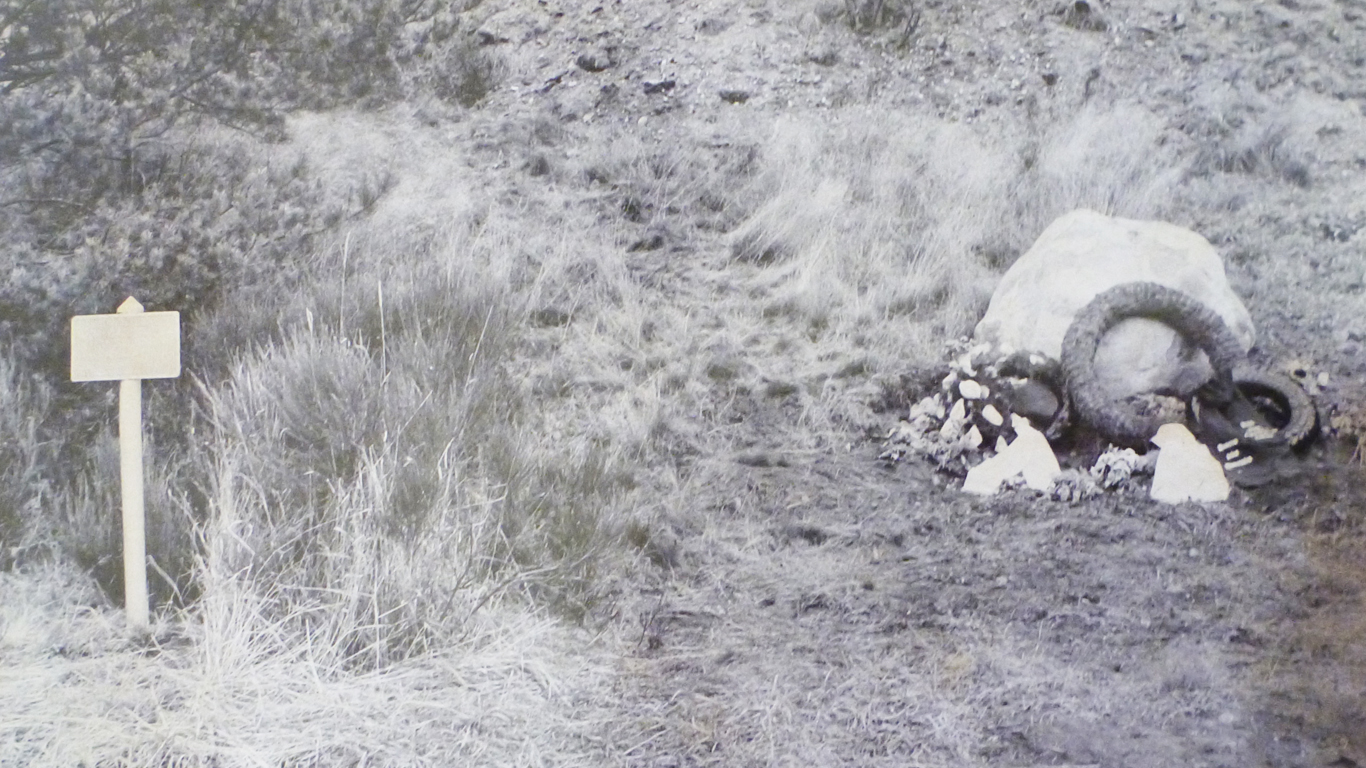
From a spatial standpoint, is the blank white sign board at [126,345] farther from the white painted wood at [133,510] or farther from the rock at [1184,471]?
the rock at [1184,471]

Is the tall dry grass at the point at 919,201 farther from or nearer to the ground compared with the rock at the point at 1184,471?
farther from the ground

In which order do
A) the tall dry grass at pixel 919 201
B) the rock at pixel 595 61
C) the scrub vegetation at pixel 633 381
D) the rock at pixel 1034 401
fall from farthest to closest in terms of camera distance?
the rock at pixel 595 61 → the tall dry grass at pixel 919 201 → the rock at pixel 1034 401 → the scrub vegetation at pixel 633 381

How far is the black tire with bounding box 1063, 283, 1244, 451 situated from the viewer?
2.07m

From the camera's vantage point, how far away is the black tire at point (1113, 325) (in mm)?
2074

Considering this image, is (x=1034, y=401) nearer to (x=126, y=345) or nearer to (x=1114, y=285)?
(x=1114, y=285)

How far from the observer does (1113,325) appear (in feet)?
6.99

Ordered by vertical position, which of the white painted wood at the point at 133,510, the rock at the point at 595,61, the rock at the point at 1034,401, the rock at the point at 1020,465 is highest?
the rock at the point at 595,61

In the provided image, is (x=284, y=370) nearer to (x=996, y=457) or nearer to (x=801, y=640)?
(x=801, y=640)

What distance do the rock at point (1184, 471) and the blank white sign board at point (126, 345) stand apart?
6.64 feet

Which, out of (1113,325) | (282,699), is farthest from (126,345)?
(1113,325)

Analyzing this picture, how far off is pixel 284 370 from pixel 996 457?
1569 millimetres

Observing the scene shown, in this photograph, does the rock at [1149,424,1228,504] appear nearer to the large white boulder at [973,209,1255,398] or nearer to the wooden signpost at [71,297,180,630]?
the large white boulder at [973,209,1255,398]

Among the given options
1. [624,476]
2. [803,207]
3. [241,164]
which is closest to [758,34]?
[803,207]

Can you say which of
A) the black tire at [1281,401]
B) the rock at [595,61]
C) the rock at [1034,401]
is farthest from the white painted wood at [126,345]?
the black tire at [1281,401]
